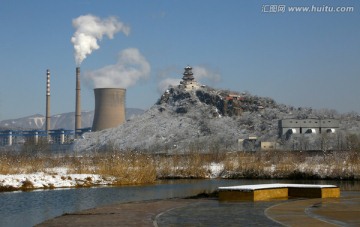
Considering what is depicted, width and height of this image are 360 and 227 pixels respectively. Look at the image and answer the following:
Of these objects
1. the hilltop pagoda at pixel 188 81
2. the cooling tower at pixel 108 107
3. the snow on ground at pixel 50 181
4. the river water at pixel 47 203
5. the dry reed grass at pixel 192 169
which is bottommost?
the river water at pixel 47 203

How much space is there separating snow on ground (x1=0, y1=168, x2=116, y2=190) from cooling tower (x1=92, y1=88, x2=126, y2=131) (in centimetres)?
7368

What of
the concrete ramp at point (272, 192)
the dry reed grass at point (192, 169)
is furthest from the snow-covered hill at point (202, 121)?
the concrete ramp at point (272, 192)

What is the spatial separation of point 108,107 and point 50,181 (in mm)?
81845

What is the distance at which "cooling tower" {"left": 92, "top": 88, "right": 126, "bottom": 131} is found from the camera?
373 feet

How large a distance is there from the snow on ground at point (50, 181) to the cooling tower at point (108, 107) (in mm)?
73680

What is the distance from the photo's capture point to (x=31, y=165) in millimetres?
47781

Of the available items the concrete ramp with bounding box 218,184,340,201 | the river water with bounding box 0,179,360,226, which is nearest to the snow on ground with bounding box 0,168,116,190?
the river water with bounding box 0,179,360,226

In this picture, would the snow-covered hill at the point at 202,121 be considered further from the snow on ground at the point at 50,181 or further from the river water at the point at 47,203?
the river water at the point at 47,203

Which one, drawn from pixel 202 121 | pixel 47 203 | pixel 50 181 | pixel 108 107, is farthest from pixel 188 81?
pixel 47 203

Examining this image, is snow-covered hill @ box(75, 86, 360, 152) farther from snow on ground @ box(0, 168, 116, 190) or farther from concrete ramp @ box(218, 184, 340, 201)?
concrete ramp @ box(218, 184, 340, 201)

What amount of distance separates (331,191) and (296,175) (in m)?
24.7

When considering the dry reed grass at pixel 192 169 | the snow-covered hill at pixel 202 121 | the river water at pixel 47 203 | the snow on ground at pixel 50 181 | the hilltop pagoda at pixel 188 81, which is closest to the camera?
the river water at pixel 47 203

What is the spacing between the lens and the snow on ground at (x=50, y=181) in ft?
119

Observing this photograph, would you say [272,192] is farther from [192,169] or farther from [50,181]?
[192,169]
